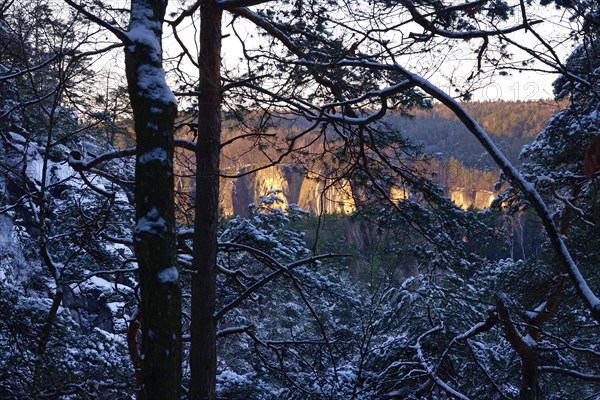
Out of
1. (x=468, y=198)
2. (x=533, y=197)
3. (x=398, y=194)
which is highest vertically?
(x=468, y=198)

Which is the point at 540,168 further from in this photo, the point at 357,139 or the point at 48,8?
the point at 48,8

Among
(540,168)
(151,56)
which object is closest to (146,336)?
(151,56)

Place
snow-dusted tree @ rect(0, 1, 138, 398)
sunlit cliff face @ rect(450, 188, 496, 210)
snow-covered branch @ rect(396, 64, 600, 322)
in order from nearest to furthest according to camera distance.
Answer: snow-covered branch @ rect(396, 64, 600, 322) → snow-dusted tree @ rect(0, 1, 138, 398) → sunlit cliff face @ rect(450, 188, 496, 210)

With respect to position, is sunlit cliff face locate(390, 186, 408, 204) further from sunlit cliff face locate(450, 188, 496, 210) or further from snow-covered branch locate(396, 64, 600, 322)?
snow-covered branch locate(396, 64, 600, 322)

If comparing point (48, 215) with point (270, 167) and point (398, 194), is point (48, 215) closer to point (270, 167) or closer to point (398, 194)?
point (270, 167)

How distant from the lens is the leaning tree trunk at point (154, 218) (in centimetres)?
283

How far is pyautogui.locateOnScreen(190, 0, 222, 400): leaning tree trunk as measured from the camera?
434 centimetres

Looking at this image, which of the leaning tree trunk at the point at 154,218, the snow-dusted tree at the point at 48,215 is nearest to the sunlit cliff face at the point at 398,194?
the snow-dusted tree at the point at 48,215

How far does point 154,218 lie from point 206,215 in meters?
1.57

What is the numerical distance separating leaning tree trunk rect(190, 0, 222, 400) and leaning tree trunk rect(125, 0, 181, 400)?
4.25 ft

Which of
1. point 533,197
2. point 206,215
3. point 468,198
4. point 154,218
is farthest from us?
point 468,198

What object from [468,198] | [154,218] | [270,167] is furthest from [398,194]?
[468,198]

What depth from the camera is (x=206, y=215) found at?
14.6ft


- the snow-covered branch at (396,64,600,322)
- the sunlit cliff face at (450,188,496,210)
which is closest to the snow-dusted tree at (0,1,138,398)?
the snow-covered branch at (396,64,600,322)
